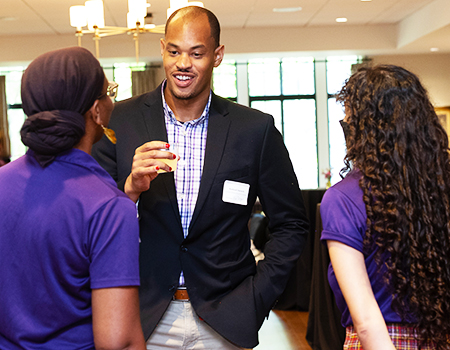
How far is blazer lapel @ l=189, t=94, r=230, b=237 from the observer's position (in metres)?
1.63

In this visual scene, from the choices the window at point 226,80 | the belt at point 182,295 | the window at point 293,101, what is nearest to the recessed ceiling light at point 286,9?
the window at point 293,101

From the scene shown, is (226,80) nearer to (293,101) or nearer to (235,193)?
(293,101)

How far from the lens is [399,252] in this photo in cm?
126

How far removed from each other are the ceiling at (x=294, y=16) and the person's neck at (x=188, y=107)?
20.2ft

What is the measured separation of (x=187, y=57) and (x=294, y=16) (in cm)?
736

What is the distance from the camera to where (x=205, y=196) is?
163 cm

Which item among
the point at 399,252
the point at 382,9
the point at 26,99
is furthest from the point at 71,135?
the point at 382,9

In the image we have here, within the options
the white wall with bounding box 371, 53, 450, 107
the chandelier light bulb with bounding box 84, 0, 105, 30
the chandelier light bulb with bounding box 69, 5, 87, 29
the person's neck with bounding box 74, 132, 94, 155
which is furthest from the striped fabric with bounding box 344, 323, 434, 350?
the white wall with bounding box 371, 53, 450, 107

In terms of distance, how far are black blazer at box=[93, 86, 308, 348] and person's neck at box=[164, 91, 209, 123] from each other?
0.15 feet

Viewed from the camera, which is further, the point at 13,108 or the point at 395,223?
the point at 13,108

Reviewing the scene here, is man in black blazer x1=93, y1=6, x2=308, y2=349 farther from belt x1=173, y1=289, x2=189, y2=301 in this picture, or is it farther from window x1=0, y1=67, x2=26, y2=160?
window x1=0, y1=67, x2=26, y2=160

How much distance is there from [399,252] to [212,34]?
977mm

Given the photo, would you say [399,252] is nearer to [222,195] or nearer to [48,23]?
[222,195]

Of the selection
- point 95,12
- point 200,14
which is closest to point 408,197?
point 200,14
